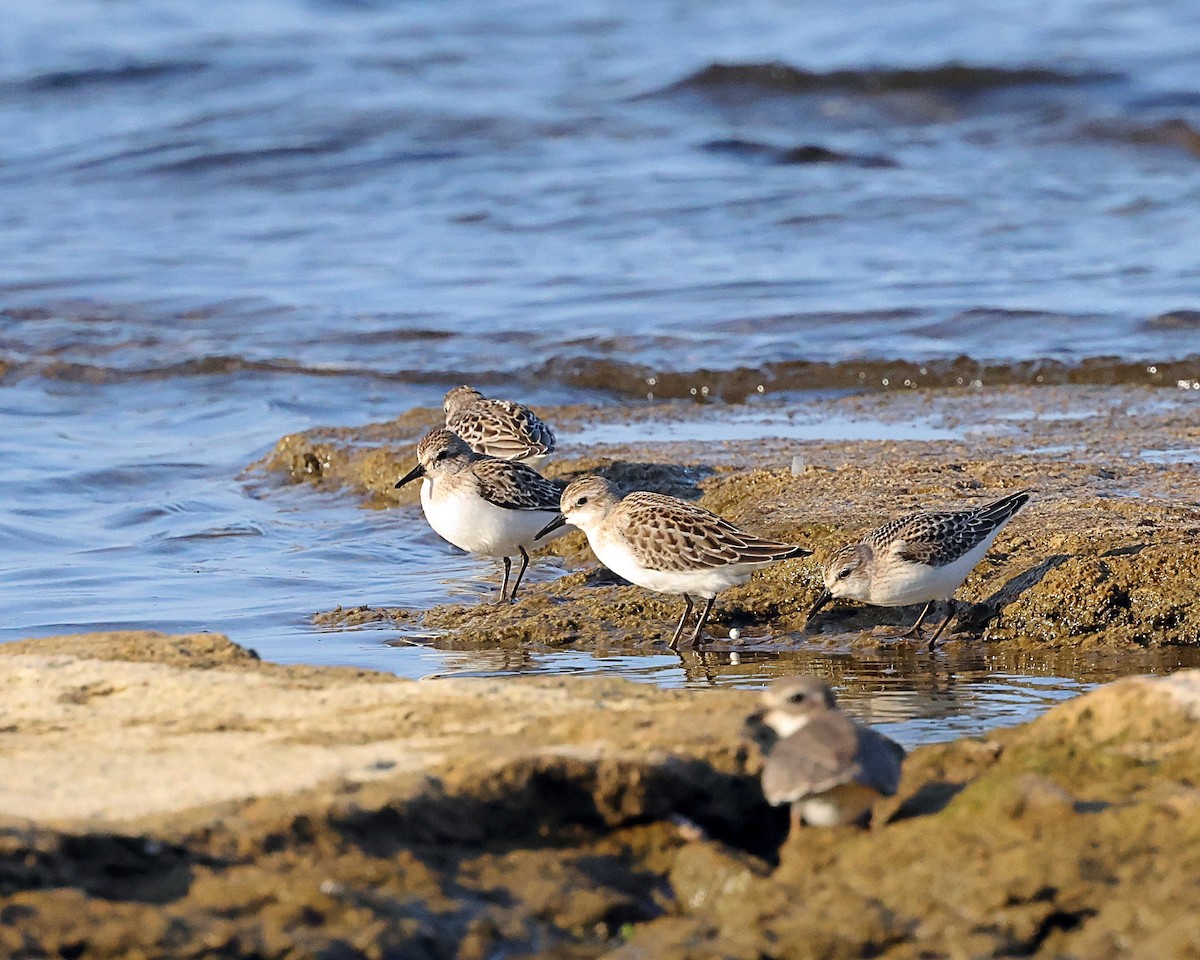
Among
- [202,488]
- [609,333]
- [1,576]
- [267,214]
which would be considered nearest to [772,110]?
[267,214]

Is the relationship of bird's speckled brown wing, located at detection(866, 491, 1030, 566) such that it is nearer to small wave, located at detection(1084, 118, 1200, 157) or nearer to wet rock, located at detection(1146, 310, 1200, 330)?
wet rock, located at detection(1146, 310, 1200, 330)

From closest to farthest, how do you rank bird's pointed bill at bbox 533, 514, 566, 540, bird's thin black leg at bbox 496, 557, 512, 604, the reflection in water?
the reflection in water
bird's thin black leg at bbox 496, 557, 512, 604
bird's pointed bill at bbox 533, 514, 566, 540

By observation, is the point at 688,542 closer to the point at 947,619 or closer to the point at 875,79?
the point at 947,619

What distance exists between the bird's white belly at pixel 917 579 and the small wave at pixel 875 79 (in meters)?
16.3

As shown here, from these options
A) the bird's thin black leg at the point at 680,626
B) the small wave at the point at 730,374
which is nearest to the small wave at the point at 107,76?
the small wave at the point at 730,374

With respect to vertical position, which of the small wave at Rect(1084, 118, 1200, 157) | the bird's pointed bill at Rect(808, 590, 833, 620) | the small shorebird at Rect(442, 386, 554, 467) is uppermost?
the small wave at Rect(1084, 118, 1200, 157)

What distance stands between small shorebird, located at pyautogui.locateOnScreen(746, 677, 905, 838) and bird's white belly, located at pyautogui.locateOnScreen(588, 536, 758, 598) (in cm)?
281

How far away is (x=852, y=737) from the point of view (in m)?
3.82

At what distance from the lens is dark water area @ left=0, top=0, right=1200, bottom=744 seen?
9.64 m

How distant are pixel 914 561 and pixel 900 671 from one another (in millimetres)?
422

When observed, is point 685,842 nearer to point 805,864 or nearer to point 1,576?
point 805,864

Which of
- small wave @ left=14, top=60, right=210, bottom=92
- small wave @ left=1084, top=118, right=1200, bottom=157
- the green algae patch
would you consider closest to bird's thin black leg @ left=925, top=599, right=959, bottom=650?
the green algae patch

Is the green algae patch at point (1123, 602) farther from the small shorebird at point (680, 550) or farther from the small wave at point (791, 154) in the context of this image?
the small wave at point (791, 154)

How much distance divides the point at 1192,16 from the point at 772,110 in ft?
23.9
